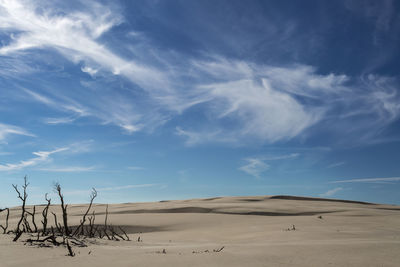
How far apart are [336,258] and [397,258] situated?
2.51ft

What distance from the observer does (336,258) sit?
4059 millimetres

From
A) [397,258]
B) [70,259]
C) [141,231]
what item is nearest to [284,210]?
[141,231]

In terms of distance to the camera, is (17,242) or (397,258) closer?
(397,258)

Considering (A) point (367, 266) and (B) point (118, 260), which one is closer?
(A) point (367, 266)

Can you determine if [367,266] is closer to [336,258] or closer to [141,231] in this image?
[336,258]

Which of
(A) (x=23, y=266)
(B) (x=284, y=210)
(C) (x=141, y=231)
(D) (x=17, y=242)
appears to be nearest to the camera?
(A) (x=23, y=266)

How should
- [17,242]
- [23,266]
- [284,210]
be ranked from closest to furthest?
[23,266], [17,242], [284,210]

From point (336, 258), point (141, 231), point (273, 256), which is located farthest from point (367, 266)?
point (141, 231)

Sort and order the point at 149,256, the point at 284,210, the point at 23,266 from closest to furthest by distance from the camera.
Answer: the point at 23,266 < the point at 149,256 < the point at 284,210

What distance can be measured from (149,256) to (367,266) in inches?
98.0

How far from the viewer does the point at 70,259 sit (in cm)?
405

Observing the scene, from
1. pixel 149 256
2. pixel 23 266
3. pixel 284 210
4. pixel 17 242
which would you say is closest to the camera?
pixel 23 266

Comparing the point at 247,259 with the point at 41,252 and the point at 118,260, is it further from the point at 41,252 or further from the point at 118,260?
the point at 41,252

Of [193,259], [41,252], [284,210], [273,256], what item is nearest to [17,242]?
[41,252]
